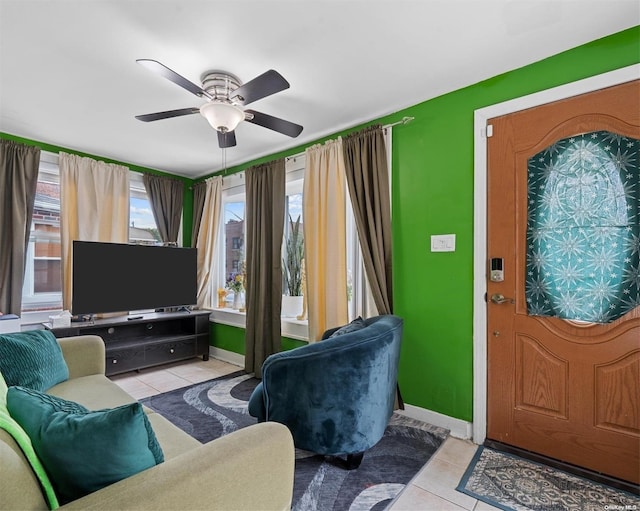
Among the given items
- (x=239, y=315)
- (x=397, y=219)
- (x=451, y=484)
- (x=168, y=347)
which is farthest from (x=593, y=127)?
(x=168, y=347)

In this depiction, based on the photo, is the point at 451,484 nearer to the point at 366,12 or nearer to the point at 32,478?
the point at 32,478

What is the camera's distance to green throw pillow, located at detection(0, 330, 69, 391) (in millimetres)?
1742

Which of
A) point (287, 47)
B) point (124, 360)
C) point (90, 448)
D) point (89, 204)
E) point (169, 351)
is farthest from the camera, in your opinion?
point (169, 351)

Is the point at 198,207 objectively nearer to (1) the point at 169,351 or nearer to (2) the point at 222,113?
(1) the point at 169,351

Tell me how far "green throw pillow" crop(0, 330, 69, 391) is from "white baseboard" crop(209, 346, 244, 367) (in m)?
2.05

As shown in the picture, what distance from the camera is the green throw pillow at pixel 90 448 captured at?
834mm

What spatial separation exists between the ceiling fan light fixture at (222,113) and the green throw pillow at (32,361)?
1.70m

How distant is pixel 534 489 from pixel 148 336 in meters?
3.84

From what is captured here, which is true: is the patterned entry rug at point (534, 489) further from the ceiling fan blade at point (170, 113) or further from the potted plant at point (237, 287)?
the potted plant at point (237, 287)

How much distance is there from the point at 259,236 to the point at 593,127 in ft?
9.49

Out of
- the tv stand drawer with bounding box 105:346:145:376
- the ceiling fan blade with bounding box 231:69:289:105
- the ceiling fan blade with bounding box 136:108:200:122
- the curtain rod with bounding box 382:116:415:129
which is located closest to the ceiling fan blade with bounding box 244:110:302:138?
the ceiling fan blade with bounding box 231:69:289:105

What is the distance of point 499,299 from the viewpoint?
220cm

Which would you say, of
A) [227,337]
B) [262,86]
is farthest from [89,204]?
[262,86]

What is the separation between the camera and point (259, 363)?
3.51 meters
